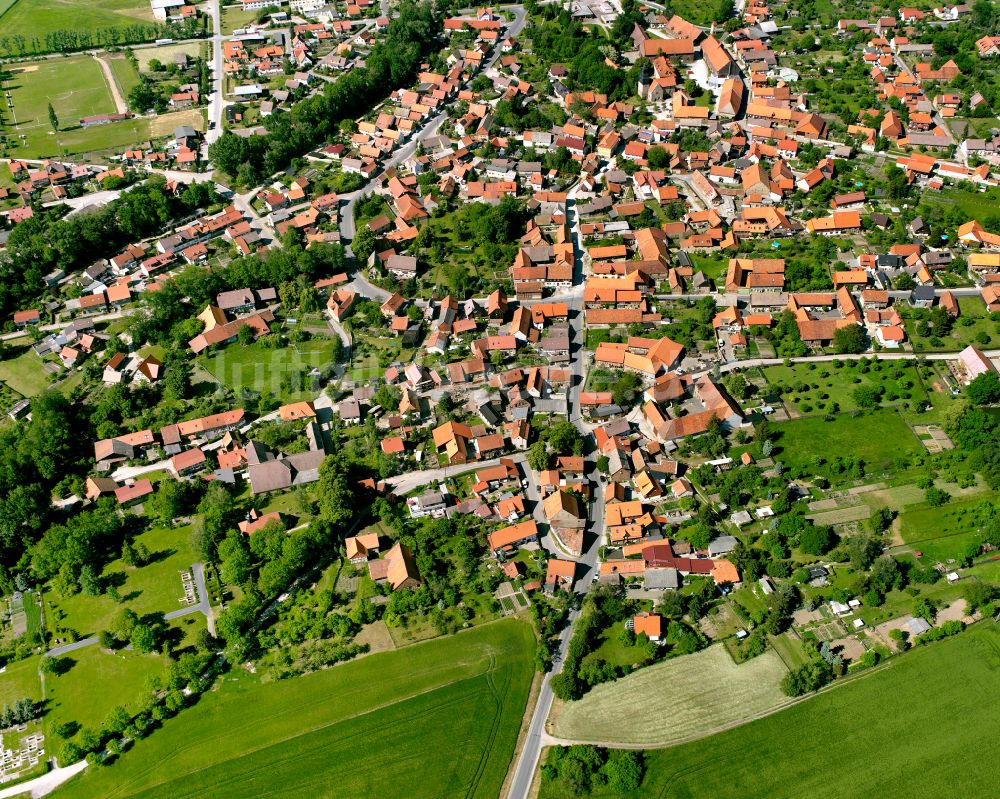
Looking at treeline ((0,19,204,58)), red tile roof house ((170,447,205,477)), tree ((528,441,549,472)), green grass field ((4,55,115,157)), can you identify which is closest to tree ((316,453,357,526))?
red tile roof house ((170,447,205,477))

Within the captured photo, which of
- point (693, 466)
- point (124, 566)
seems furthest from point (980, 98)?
point (124, 566)

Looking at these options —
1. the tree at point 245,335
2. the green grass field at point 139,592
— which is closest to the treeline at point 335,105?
the tree at point 245,335

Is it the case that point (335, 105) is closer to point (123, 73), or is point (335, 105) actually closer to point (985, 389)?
point (123, 73)

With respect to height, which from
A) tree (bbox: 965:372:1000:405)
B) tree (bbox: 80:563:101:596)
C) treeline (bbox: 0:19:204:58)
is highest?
→ treeline (bbox: 0:19:204:58)

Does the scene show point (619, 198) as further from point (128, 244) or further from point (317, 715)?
point (317, 715)

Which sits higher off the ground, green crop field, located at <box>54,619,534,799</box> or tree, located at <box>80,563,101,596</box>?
tree, located at <box>80,563,101,596</box>

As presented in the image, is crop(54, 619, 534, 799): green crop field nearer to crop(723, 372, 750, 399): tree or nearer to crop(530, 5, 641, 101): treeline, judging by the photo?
crop(723, 372, 750, 399): tree
